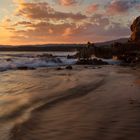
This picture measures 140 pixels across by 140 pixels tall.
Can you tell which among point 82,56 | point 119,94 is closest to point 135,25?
point 82,56

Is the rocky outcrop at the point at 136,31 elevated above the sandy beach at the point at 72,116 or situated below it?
above

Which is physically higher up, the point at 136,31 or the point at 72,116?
the point at 136,31

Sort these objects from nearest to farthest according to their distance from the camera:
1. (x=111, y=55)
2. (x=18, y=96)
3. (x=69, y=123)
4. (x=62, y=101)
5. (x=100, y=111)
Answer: (x=69, y=123) → (x=100, y=111) → (x=62, y=101) → (x=18, y=96) → (x=111, y=55)

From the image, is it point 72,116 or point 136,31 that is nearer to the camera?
point 72,116

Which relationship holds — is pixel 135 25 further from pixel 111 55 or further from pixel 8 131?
pixel 8 131

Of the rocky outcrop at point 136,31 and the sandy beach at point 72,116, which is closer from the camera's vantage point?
the sandy beach at point 72,116

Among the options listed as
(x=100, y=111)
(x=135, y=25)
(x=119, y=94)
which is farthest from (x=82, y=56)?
(x=100, y=111)

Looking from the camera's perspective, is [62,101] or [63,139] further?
[62,101]

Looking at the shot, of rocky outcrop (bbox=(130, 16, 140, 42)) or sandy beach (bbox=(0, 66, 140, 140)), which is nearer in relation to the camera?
sandy beach (bbox=(0, 66, 140, 140))

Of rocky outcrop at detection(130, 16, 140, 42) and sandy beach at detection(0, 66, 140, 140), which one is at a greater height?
rocky outcrop at detection(130, 16, 140, 42)

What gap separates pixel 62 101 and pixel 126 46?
115 feet

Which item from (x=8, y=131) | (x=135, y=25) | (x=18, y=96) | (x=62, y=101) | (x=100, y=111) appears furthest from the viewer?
(x=135, y=25)

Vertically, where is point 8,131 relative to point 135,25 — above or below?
below

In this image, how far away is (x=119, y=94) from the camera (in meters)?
11.6
